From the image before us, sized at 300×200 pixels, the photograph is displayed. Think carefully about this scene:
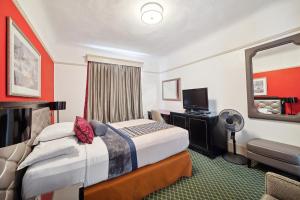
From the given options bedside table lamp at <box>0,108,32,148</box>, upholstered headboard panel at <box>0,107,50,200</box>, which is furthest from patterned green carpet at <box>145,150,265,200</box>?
bedside table lamp at <box>0,108,32,148</box>

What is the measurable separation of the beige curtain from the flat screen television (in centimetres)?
151

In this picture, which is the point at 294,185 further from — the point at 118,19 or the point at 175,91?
the point at 175,91

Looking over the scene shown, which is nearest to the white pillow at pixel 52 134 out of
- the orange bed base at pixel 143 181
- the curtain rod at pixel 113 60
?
the orange bed base at pixel 143 181

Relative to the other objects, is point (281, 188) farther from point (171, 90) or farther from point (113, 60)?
point (113, 60)

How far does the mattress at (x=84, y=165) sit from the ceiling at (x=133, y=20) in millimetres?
2059

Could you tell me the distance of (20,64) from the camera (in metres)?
1.38

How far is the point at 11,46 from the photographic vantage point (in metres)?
1.19

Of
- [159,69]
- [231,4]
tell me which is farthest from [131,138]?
[159,69]

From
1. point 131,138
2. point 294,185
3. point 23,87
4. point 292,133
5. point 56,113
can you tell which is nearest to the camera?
point 294,185

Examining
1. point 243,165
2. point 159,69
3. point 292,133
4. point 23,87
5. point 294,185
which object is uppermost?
point 159,69

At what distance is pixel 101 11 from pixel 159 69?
298cm

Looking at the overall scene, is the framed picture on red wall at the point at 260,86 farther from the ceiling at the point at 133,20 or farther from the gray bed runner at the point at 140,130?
the gray bed runner at the point at 140,130

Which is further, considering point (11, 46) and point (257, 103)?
point (257, 103)

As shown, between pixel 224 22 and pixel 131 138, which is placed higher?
pixel 224 22
